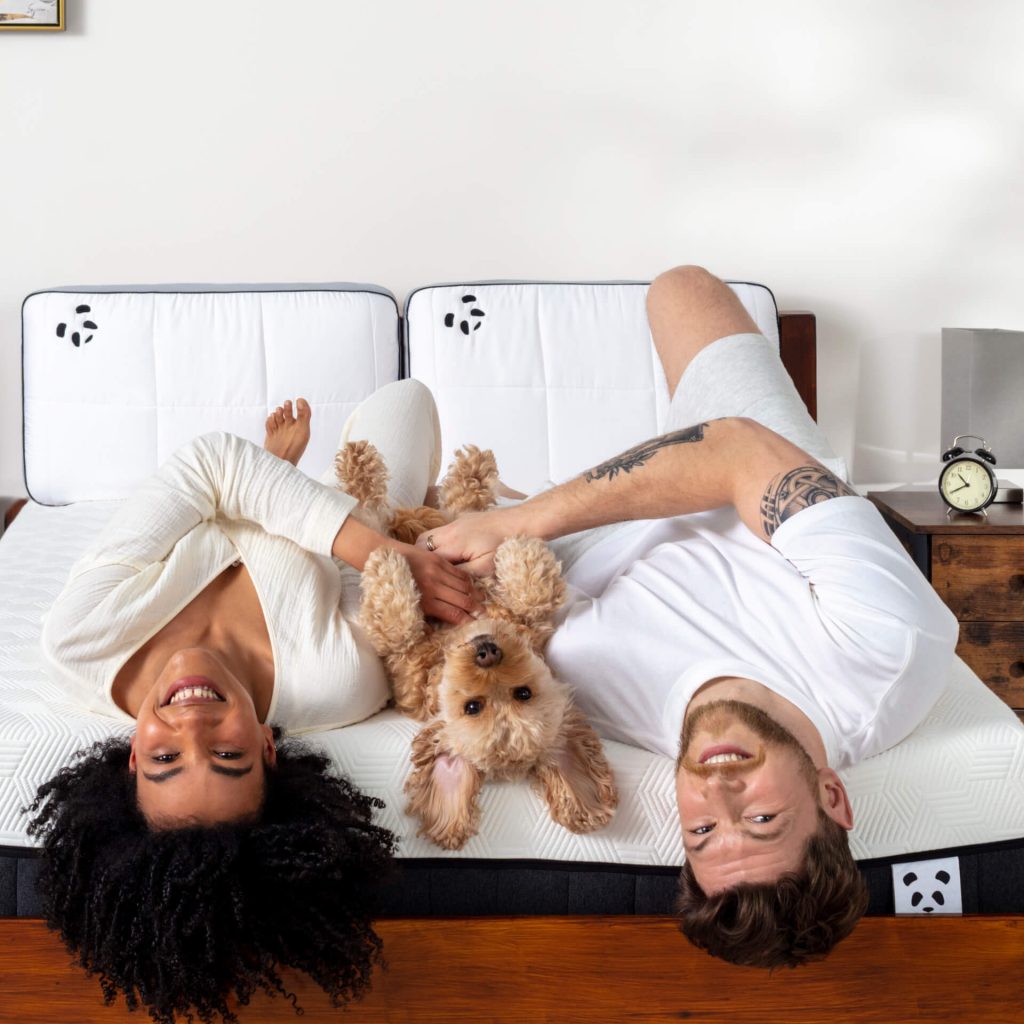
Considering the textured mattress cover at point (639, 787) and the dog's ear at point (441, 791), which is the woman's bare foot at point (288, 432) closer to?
the textured mattress cover at point (639, 787)

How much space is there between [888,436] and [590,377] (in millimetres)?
1001

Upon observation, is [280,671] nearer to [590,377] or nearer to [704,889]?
[704,889]

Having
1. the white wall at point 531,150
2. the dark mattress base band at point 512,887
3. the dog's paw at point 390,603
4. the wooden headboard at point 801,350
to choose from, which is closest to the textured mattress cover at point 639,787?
the dark mattress base band at point 512,887

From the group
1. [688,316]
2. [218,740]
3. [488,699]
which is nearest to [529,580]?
[488,699]

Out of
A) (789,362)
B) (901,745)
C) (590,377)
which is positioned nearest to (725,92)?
(789,362)

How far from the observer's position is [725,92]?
2.93m

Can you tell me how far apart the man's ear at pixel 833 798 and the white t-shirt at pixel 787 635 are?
0.09m

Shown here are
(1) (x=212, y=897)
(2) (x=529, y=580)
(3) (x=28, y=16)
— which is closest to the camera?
(1) (x=212, y=897)

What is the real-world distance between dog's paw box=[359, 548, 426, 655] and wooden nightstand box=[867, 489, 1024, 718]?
4.62ft

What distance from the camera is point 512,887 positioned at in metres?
1.38

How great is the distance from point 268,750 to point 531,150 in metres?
2.05

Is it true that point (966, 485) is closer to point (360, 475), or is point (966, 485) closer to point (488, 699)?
point (360, 475)

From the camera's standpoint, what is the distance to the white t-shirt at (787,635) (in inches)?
53.5

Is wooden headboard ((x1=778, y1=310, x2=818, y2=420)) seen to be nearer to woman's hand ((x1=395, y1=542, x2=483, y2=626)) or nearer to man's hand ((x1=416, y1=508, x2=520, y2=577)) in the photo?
man's hand ((x1=416, y1=508, x2=520, y2=577))
